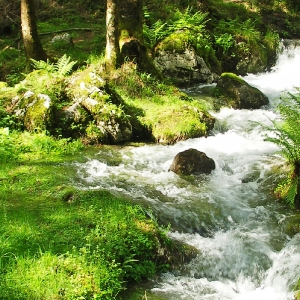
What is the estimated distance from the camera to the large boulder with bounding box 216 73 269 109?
12562 mm

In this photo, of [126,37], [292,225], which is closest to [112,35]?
[126,37]

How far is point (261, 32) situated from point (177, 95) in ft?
32.3

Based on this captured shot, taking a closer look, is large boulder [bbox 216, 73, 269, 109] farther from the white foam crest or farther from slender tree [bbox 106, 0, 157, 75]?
slender tree [bbox 106, 0, 157, 75]

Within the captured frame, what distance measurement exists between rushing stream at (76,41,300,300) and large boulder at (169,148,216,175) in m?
0.17

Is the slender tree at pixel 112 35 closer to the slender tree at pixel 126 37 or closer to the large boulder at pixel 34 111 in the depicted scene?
Answer: the slender tree at pixel 126 37

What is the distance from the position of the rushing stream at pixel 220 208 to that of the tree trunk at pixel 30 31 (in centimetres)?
464

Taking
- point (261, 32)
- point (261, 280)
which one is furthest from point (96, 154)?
point (261, 32)

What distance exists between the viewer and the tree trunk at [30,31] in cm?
1064

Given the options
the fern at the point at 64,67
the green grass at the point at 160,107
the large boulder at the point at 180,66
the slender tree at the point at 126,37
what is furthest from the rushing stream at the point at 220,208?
the large boulder at the point at 180,66

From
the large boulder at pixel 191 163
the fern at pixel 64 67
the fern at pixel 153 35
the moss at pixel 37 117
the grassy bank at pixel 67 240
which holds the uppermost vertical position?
the fern at pixel 153 35

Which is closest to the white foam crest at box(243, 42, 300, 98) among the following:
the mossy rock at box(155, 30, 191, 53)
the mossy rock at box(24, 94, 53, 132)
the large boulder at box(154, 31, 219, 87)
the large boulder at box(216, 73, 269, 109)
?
the large boulder at box(216, 73, 269, 109)

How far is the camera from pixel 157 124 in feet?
33.1

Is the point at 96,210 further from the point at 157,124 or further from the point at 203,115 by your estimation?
the point at 203,115

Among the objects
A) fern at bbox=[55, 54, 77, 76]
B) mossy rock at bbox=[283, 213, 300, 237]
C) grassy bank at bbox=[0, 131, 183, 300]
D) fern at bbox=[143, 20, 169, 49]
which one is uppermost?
fern at bbox=[143, 20, 169, 49]
